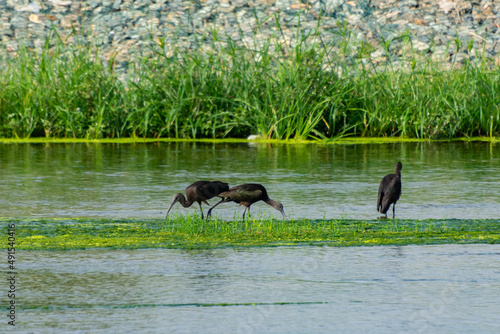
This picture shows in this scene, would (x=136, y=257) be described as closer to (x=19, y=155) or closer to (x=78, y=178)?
(x=78, y=178)

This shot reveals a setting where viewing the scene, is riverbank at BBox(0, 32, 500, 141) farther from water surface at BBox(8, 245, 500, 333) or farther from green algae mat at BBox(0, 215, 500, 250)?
water surface at BBox(8, 245, 500, 333)

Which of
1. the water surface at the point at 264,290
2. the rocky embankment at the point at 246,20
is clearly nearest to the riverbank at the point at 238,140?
the rocky embankment at the point at 246,20

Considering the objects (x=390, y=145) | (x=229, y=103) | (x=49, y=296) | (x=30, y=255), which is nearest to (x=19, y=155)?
(x=229, y=103)

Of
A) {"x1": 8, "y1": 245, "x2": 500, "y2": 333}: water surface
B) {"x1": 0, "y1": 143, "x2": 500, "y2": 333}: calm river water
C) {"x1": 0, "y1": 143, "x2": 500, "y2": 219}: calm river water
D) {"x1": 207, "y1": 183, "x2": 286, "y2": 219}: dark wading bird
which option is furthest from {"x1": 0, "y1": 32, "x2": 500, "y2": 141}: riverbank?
{"x1": 8, "y1": 245, "x2": 500, "y2": 333}: water surface

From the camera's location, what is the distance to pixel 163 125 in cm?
1725

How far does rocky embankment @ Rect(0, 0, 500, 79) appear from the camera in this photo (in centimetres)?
2419

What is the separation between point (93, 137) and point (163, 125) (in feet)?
3.97

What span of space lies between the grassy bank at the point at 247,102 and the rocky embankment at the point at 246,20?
5899 millimetres

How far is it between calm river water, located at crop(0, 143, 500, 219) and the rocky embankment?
8355mm

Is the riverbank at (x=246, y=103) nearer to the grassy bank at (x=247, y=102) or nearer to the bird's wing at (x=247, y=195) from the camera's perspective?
the grassy bank at (x=247, y=102)

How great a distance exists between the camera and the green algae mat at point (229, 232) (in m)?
7.11

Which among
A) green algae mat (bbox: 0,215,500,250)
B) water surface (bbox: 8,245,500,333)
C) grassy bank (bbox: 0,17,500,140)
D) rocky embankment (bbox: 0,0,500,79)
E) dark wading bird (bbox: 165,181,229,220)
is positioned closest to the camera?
water surface (bbox: 8,245,500,333)

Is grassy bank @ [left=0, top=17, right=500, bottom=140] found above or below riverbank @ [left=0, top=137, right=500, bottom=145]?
above

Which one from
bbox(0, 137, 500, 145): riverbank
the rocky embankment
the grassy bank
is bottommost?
bbox(0, 137, 500, 145): riverbank
